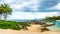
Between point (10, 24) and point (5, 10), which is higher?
point (5, 10)

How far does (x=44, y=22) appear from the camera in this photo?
2.15 metres

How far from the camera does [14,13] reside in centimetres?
222

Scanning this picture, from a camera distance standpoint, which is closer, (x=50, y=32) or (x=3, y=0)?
(x=50, y=32)

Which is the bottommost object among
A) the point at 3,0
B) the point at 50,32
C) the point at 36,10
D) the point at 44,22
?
the point at 50,32

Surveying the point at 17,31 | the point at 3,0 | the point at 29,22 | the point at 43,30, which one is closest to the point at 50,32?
the point at 43,30

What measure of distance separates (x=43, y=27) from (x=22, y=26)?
297 mm

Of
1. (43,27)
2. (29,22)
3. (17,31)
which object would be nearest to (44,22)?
(43,27)

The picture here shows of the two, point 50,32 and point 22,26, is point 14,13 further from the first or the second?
point 50,32

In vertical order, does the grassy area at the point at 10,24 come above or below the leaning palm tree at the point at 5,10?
below

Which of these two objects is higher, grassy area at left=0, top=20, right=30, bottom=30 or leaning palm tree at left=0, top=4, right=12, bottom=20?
leaning palm tree at left=0, top=4, right=12, bottom=20

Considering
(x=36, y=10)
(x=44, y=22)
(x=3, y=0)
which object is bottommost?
(x=44, y=22)

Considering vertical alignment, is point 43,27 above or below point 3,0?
below

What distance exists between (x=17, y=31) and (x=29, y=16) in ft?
0.88

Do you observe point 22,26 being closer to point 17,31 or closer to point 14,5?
point 17,31
